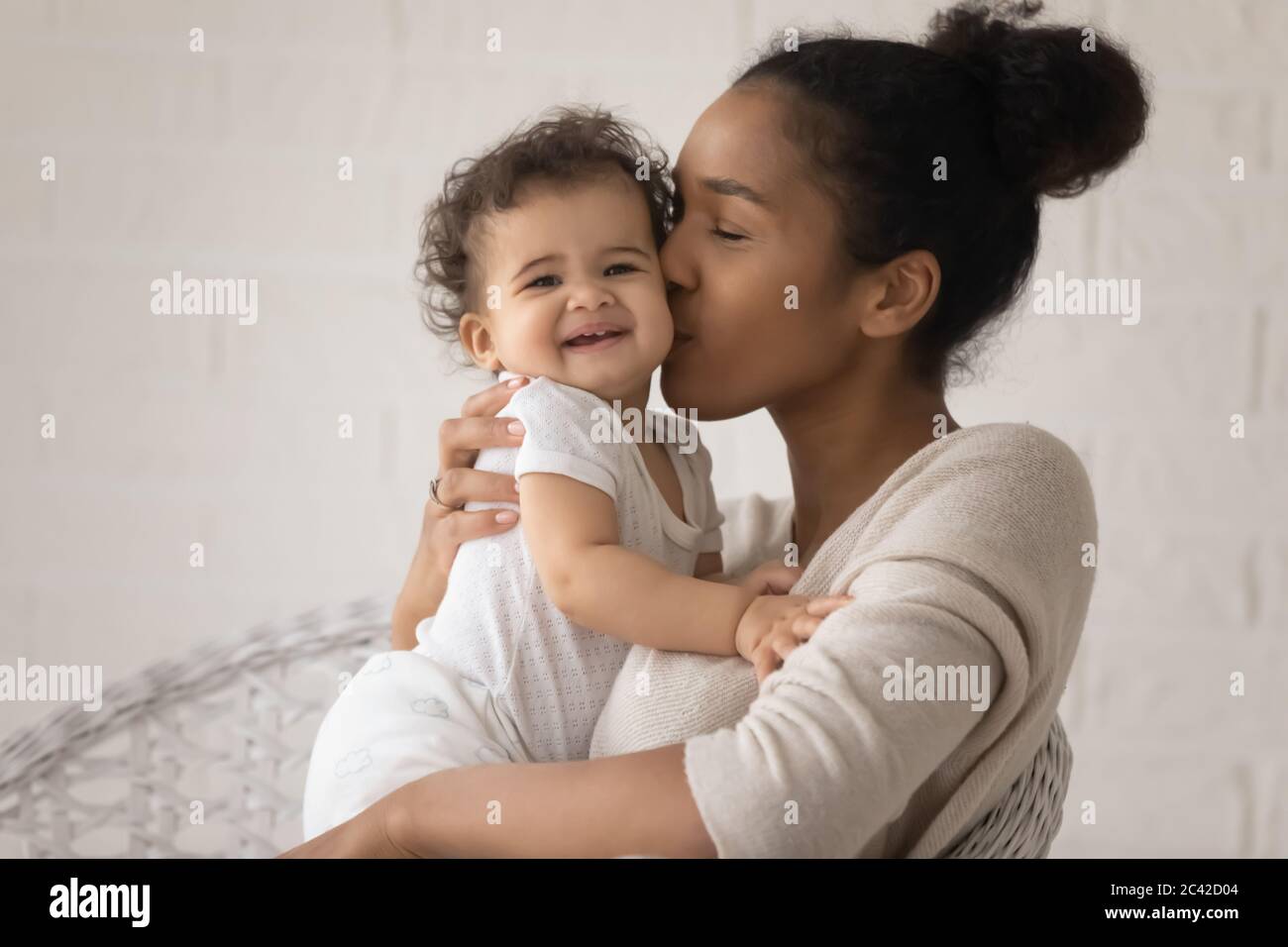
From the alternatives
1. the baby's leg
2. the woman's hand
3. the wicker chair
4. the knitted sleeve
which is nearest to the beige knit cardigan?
the knitted sleeve

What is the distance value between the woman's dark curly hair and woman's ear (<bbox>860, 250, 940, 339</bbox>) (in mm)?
14

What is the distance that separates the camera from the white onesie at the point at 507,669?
1.31 m

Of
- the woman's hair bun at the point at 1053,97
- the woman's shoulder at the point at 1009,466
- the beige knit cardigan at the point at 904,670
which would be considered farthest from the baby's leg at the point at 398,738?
the woman's hair bun at the point at 1053,97

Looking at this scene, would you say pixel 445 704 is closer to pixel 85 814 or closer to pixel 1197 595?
pixel 85 814

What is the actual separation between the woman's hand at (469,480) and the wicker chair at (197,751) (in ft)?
1.48

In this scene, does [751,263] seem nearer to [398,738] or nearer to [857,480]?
[857,480]

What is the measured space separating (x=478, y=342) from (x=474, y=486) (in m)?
0.15

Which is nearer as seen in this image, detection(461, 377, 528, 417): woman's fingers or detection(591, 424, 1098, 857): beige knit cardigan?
detection(591, 424, 1098, 857): beige knit cardigan

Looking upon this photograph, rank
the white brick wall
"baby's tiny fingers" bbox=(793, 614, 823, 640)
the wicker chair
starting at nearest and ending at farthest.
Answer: "baby's tiny fingers" bbox=(793, 614, 823, 640)
the wicker chair
the white brick wall

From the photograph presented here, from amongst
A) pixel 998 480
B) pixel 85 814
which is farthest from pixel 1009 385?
pixel 85 814

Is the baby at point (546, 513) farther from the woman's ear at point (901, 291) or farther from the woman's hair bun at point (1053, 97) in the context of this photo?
the woman's hair bun at point (1053, 97)

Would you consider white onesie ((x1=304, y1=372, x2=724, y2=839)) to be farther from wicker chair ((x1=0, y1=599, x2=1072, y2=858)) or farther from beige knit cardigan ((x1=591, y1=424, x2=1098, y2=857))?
wicker chair ((x1=0, y1=599, x2=1072, y2=858))

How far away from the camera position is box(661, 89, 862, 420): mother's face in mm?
1423

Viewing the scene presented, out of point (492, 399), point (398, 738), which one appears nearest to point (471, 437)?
point (492, 399)
